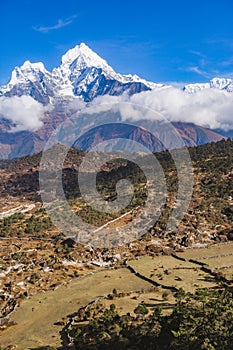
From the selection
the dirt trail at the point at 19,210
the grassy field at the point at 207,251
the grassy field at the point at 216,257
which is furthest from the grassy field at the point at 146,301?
the dirt trail at the point at 19,210

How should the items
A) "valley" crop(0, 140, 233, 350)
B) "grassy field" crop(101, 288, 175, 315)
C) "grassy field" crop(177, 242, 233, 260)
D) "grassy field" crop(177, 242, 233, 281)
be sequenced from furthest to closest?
"grassy field" crop(177, 242, 233, 260) < "grassy field" crop(177, 242, 233, 281) < "valley" crop(0, 140, 233, 350) < "grassy field" crop(101, 288, 175, 315)

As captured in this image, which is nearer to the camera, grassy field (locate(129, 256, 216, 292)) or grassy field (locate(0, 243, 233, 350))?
grassy field (locate(0, 243, 233, 350))

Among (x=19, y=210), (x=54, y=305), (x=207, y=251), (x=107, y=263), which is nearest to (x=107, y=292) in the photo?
(x=54, y=305)

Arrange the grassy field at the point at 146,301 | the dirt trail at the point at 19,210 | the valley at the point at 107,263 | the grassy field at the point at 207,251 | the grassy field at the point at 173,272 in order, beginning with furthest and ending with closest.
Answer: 1. the dirt trail at the point at 19,210
2. the grassy field at the point at 207,251
3. the grassy field at the point at 173,272
4. the valley at the point at 107,263
5. the grassy field at the point at 146,301

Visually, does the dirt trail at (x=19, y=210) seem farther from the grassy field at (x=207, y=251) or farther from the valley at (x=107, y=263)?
the grassy field at (x=207, y=251)

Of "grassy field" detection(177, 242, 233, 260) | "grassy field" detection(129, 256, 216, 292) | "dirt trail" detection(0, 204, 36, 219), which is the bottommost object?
"grassy field" detection(129, 256, 216, 292)

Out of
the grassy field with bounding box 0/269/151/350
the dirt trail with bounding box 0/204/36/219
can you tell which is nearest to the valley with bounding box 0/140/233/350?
the grassy field with bounding box 0/269/151/350

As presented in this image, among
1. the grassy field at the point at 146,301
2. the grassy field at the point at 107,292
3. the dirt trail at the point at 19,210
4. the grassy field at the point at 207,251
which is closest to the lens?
the grassy field at the point at 107,292

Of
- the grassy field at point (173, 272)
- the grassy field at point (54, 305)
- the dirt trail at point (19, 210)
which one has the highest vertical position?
the dirt trail at point (19, 210)

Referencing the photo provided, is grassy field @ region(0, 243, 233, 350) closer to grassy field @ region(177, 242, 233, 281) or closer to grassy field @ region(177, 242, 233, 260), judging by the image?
grassy field @ region(177, 242, 233, 281)

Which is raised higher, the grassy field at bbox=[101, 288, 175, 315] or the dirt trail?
the dirt trail

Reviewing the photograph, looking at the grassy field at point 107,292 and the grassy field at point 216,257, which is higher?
the grassy field at point 216,257

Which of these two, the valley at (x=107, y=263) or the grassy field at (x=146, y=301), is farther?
the valley at (x=107, y=263)

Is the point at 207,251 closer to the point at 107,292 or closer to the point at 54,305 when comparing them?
the point at 107,292
